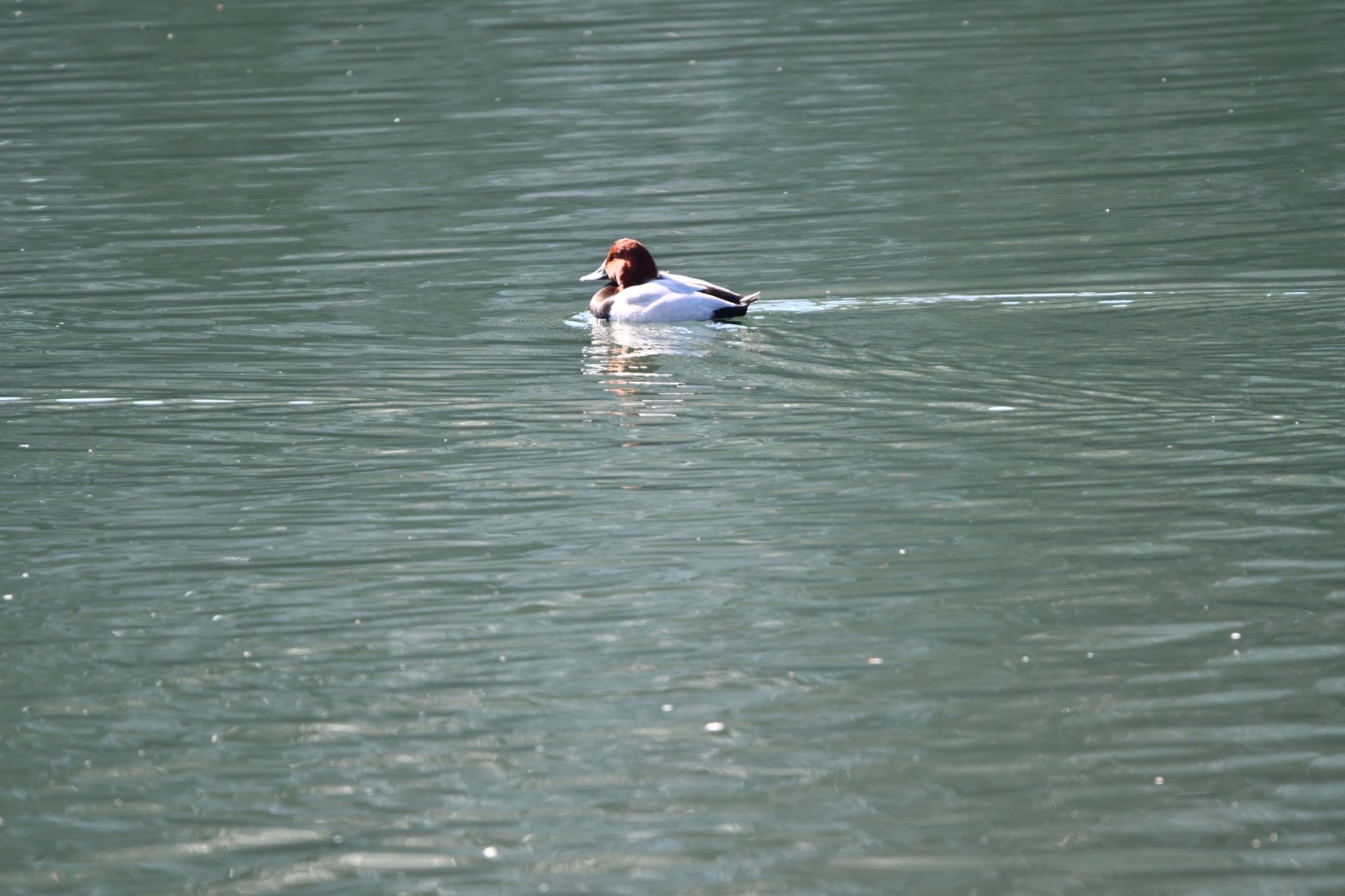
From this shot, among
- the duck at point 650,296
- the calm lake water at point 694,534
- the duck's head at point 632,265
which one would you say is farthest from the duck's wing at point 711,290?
the duck's head at point 632,265

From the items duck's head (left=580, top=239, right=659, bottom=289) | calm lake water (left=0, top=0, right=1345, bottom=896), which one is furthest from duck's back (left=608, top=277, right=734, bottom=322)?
duck's head (left=580, top=239, right=659, bottom=289)

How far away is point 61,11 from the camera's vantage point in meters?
29.6

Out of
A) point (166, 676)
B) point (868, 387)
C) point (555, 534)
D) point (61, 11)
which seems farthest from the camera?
point (61, 11)

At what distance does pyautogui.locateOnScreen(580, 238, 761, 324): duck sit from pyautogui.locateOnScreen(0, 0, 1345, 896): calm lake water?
0.18 m

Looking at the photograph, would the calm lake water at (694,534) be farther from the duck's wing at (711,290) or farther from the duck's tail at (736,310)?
the duck's wing at (711,290)

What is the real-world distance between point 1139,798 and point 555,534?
10.2ft

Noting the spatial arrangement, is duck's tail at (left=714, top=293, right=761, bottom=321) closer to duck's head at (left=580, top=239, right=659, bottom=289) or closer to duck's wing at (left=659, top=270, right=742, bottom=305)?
duck's wing at (left=659, top=270, right=742, bottom=305)

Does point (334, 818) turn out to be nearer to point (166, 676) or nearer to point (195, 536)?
point (166, 676)

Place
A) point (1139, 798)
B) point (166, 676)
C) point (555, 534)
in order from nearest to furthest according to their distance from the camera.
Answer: point (1139, 798) → point (166, 676) → point (555, 534)

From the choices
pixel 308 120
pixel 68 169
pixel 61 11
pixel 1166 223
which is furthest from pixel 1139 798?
pixel 61 11

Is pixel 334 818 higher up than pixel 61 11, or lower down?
lower down

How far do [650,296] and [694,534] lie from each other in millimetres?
4346

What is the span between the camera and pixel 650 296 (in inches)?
468

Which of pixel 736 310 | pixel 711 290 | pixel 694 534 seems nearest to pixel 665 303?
pixel 711 290
